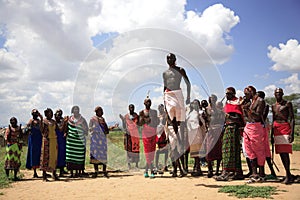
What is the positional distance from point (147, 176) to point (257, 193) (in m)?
3.52

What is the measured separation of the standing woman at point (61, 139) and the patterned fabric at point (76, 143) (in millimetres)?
247

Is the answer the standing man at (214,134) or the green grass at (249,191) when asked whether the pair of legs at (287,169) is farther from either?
the standing man at (214,134)

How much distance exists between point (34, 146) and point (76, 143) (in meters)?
1.38

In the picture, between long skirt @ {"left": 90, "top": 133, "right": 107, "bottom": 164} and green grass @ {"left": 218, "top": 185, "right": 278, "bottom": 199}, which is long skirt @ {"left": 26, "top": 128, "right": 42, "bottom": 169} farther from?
green grass @ {"left": 218, "top": 185, "right": 278, "bottom": 199}

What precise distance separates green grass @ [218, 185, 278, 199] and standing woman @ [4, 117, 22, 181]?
6112 millimetres

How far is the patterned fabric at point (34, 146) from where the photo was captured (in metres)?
9.31

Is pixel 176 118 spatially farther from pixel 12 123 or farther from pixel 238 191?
→ pixel 12 123

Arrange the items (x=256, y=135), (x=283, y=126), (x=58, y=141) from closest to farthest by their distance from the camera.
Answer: (x=283, y=126), (x=256, y=135), (x=58, y=141)

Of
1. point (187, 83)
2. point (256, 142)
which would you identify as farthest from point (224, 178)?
point (187, 83)

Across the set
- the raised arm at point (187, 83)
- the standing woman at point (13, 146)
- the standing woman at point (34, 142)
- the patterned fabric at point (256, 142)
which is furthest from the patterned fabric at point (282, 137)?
the standing woman at point (13, 146)

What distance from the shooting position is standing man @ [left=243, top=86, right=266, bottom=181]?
7.09 metres

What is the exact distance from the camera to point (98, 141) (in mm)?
9180

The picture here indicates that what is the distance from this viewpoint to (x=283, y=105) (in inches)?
275

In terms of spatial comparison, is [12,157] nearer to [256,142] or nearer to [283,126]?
[256,142]
